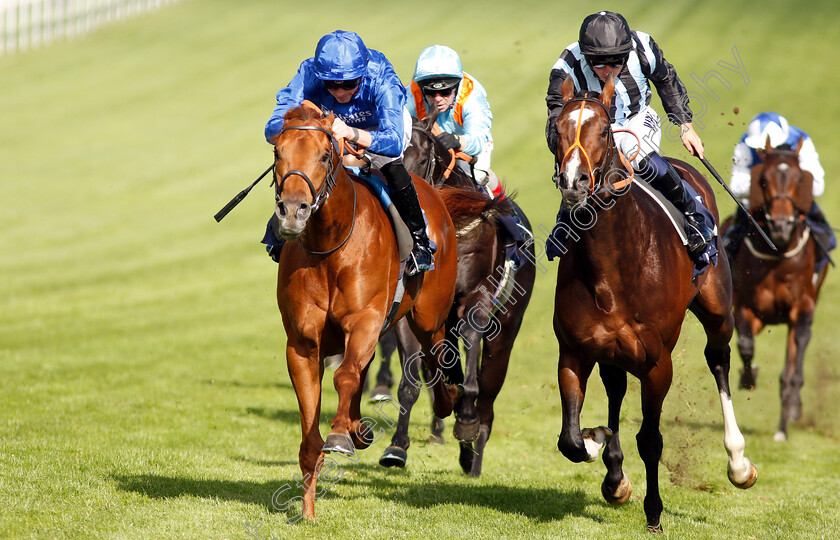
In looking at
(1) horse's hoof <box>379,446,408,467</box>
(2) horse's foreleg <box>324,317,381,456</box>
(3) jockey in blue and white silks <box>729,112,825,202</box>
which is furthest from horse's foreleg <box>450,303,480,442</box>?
(3) jockey in blue and white silks <box>729,112,825,202</box>

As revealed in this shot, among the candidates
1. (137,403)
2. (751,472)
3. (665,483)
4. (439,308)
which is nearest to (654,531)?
(751,472)

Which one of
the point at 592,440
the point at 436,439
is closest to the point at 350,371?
the point at 592,440

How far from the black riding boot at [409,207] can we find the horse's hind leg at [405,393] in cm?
128

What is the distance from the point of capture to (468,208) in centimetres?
696

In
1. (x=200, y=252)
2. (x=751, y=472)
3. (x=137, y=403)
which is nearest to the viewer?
(x=751, y=472)

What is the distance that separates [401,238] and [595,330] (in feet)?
4.07

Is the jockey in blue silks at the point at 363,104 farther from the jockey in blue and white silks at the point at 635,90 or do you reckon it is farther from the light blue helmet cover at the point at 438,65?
the light blue helmet cover at the point at 438,65

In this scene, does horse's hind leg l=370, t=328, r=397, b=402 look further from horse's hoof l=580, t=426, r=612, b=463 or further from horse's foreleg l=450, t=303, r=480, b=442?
horse's hoof l=580, t=426, r=612, b=463

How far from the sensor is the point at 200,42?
39.8 meters

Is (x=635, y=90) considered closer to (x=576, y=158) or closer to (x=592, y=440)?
(x=576, y=158)

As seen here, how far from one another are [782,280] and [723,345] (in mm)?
3621

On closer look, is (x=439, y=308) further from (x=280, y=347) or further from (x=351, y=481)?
(x=280, y=347)

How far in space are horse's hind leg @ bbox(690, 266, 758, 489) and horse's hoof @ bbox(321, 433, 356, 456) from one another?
9.74 feet

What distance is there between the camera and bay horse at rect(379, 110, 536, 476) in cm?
684
